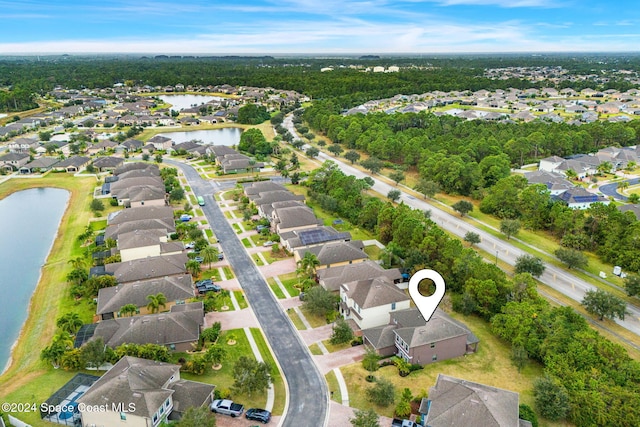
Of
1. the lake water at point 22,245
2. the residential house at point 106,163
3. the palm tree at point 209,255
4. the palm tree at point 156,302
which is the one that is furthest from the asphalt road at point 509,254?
the residential house at point 106,163

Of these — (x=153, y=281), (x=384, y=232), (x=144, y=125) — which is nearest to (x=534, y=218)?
(x=384, y=232)

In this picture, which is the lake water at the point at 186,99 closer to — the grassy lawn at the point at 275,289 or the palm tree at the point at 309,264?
the grassy lawn at the point at 275,289

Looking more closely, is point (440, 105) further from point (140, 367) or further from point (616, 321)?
point (140, 367)

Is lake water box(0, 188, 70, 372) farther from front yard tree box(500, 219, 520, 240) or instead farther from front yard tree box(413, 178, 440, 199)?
front yard tree box(500, 219, 520, 240)

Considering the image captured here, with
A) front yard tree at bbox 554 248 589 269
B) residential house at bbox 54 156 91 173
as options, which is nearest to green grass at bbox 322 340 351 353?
front yard tree at bbox 554 248 589 269

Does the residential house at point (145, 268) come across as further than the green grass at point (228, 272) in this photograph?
No
